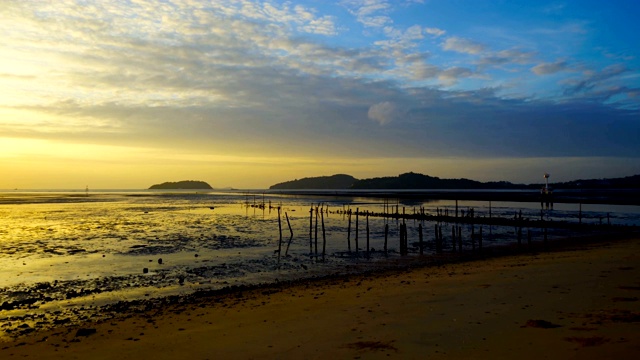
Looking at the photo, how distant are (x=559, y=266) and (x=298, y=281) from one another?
1136cm

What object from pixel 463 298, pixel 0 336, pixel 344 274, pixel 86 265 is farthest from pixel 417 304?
pixel 86 265

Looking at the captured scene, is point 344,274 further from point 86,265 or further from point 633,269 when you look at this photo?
point 86,265

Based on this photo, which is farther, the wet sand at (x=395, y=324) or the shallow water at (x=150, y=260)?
the shallow water at (x=150, y=260)

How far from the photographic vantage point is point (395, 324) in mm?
10156

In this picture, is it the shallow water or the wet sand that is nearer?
the wet sand

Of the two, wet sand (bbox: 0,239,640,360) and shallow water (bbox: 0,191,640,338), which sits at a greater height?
wet sand (bbox: 0,239,640,360)

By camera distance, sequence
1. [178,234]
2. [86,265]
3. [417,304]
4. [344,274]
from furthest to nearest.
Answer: [178,234] < [86,265] < [344,274] < [417,304]

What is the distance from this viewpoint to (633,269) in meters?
15.5

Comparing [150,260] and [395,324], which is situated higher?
[395,324]

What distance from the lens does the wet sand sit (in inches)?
325

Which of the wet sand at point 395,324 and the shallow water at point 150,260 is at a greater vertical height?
the wet sand at point 395,324

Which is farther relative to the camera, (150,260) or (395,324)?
(150,260)

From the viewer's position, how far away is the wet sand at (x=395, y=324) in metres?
8.26

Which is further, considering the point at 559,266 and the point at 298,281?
the point at 298,281
